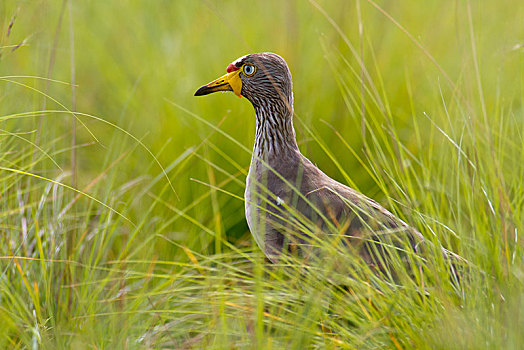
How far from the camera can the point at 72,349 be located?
6.43 feet

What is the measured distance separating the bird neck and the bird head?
33 millimetres

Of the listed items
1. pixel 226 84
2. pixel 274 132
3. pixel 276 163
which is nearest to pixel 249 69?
pixel 226 84

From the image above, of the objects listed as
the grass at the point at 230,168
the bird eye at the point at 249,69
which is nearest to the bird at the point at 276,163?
the bird eye at the point at 249,69

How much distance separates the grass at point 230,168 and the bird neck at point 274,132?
125 mm

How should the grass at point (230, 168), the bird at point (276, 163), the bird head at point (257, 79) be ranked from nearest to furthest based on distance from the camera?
the grass at point (230, 168) → the bird at point (276, 163) → the bird head at point (257, 79)

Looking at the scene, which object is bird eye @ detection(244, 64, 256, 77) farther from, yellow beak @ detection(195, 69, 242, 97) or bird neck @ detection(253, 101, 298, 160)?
bird neck @ detection(253, 101, 298, 160)

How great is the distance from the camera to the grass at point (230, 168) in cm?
187

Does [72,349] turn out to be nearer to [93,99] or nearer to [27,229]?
[27,229]

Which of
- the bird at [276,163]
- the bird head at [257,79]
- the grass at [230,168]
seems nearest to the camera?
the grass at [230,168]

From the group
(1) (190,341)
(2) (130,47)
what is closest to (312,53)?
(2) (130,47)

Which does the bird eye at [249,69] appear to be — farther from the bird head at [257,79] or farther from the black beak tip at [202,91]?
the black beak tip at [202,91]

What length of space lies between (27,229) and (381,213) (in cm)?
131

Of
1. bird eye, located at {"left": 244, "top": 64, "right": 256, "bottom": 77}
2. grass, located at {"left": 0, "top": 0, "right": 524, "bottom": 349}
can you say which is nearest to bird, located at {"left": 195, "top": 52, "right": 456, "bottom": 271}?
bird eye, located at {"left": 244, "top": 64, "right": 256, "bottom": 77}

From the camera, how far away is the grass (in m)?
1.87
